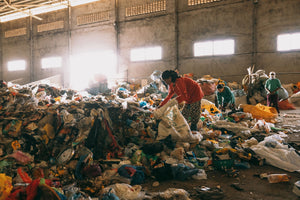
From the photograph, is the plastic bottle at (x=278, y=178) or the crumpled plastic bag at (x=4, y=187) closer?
the crumpled plastic bag at (x=4, y=187)

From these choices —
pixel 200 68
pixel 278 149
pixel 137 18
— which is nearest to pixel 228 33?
pixel 200 68

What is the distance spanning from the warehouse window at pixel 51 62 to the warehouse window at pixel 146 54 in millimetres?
5232

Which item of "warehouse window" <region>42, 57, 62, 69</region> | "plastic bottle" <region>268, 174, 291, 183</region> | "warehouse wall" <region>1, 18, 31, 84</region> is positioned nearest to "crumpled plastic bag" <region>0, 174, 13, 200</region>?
"plastic bottle" <region>268, 174, 291, 183</region>

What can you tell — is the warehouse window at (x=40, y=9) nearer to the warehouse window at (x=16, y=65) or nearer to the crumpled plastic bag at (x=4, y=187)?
the warehouse window at (x=16, y=65)

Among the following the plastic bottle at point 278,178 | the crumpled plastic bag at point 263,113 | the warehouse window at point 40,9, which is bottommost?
the plastic bottle at point 278,178

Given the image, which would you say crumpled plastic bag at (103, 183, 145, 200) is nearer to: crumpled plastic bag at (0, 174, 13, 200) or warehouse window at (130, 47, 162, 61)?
crumpled plastic bag at (0, 174, 13, 200)

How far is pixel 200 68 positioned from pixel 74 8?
28.5 feet

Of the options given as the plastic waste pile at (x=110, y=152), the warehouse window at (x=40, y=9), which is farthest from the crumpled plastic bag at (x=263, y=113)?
the warehouse window at (x=40, y=9)

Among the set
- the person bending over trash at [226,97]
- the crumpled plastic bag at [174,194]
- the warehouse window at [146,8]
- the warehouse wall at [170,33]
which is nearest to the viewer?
the crumpled plastic bag at [174,194]

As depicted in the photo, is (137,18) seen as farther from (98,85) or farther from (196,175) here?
(196,175)

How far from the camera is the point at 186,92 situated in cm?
385

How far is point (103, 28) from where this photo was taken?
1225cm

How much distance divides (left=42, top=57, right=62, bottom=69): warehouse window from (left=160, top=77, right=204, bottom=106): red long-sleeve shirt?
11.7m

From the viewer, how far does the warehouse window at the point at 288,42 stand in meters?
8.84
